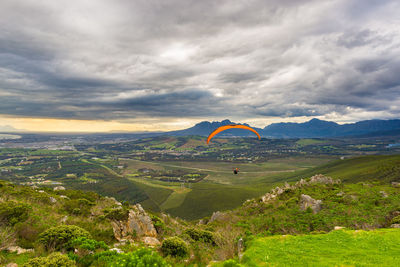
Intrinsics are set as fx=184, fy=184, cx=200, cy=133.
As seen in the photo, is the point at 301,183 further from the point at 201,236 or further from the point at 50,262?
the point at 50,262

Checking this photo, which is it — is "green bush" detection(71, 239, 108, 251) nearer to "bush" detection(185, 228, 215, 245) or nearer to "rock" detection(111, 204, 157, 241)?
"rock" detection(111, 204, 157, 241)

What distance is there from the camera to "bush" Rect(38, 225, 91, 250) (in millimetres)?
21578

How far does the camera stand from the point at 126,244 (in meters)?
30.3

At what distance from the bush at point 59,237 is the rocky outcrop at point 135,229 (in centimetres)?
1041

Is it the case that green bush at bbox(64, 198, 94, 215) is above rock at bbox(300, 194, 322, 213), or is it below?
above

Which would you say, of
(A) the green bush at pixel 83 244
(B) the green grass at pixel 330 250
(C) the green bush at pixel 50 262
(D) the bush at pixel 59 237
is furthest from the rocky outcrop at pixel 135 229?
(B) the green grass at pixel 330 250

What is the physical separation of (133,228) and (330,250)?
3264cm

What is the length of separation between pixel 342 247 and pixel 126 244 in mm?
30520

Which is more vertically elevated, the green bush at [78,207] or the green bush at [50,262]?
the green bush at [50,262]

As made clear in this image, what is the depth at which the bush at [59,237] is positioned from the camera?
21.6 meters

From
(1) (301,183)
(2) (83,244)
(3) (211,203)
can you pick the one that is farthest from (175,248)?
(3) (211,203)

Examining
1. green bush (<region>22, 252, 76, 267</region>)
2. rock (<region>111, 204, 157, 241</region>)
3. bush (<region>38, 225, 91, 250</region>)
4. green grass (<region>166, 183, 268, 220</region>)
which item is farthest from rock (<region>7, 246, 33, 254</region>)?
green grass (<region>166, 183, 268, 220</region>)

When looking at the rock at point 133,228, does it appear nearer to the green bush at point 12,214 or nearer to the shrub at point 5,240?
the green bush at point 12,214

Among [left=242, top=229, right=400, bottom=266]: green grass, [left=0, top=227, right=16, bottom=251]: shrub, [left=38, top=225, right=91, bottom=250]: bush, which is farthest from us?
[left=38, top=225, right=91, bottom=250]: bush
